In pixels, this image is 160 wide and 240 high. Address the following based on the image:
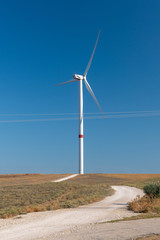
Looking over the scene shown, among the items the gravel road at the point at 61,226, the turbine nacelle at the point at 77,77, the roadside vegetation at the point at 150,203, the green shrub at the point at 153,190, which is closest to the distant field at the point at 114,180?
the turbine nacelle at the point at 77,77

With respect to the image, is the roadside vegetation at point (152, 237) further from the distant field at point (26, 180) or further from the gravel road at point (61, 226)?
the distant field at point (26, 180)

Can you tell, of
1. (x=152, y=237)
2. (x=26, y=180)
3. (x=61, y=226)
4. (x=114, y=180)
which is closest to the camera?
(x=152, y=237)

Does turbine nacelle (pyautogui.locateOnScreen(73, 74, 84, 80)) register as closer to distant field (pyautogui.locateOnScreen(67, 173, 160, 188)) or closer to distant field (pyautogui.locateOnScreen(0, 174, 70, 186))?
distant field (pyautogui.locateOnScreen(67, 173, 160, 188))

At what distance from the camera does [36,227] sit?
17.9 meters

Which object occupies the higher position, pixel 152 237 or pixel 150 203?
pixel 150 203

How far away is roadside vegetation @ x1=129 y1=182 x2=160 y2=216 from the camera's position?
22.6 metres

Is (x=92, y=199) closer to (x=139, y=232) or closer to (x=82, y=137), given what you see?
(x=139, y=232)

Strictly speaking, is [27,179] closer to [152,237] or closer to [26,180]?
[26,180]

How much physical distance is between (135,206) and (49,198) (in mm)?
16334

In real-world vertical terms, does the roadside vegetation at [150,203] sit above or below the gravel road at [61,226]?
above

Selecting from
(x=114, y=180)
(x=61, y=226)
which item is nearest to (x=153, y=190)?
(x=61, y=226)

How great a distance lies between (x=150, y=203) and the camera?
24781 mm

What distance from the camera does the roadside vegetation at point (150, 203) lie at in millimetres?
22609

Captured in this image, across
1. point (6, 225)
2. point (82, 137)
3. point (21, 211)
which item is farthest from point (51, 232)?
point (82, 137)
